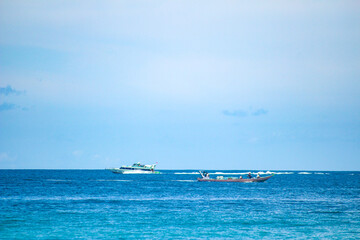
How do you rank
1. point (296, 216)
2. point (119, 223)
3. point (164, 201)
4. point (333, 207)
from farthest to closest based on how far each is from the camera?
point (164, 201)
point (333, 207)
point (296, 216)
point (119, 223)

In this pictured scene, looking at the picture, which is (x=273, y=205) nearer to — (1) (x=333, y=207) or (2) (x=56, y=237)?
(1) (x=333, y=207)

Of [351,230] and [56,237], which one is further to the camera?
[351,230]

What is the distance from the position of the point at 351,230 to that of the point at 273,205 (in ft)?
71.7

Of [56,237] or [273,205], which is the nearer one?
[56,237]

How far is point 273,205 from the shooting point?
66.8 m

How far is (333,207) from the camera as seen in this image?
6438 cm

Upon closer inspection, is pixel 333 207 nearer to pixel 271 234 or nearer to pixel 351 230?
pixel 351 230

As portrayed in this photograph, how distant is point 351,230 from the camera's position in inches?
1779

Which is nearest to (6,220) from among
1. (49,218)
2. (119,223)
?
(49,218)

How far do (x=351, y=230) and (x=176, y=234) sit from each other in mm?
Answer: 16739

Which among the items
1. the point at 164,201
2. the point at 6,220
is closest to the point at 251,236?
the point at 6,220

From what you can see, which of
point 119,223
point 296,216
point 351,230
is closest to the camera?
point 351,230

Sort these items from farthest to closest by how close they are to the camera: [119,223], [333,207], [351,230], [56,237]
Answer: [333,207] → [119,223] → [351,230] → [56,237]

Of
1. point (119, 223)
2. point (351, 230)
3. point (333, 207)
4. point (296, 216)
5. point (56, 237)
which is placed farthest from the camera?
point (333, 207)
